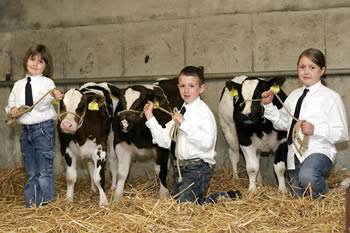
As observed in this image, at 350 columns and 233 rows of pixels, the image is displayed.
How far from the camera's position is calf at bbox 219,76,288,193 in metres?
5.85

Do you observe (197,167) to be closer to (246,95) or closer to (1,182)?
(246,95)

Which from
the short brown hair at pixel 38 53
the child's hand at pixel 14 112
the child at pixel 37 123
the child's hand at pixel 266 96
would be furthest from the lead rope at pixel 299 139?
the child's hand at pixel 14 112

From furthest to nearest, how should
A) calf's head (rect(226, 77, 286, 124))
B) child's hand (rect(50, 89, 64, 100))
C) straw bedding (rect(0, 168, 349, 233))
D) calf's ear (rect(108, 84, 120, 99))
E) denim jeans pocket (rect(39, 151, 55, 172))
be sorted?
1. calf's ear (rect(108, 84, 120, 99))
2. calf's head (rect(226, 77, 286, 124))
3. denim jeans pocket (rect(39, 151, 55, 172))
4. child's hand (rect(50, 89, 64, 100))
5. straw bedding (rect(0, 168, 349, 233))

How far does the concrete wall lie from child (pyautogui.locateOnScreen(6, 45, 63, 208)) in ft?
6.94

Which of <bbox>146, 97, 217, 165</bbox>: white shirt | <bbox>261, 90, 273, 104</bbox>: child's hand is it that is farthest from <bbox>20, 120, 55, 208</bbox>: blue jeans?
<bbox>261, 90, 273, 104</bbox>: child's hand

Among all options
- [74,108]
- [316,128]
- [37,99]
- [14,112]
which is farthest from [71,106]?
[316,128]

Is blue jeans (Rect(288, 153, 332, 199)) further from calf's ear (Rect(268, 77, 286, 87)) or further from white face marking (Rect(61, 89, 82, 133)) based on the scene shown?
white face marking (Rect(61, 89, 82, 133))

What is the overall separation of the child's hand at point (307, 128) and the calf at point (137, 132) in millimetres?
1817

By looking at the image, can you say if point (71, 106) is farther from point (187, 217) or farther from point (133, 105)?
point (187, 217)

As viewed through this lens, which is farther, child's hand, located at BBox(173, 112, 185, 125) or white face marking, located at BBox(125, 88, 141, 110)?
white face marking, located at BBox(125, 88, 141, 110)

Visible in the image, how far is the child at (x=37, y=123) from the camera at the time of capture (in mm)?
5594

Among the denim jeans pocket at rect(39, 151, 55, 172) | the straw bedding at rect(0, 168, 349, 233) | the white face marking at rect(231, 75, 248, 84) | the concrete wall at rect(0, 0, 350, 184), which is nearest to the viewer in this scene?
the straw bedding at rect(0, 168, 349, 233)

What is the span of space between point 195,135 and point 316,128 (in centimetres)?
115

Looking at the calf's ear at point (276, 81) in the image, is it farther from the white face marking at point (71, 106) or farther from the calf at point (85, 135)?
the white face marking at point (71, 106)
